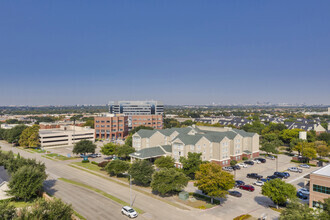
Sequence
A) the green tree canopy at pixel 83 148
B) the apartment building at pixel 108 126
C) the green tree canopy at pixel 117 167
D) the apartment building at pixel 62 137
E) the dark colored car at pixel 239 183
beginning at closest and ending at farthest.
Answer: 1. the dark colored car at pixel 239 183
2. the green tree canopy at pixel 117 167
3. the green tree canopy at pixel 83 148
4. the apartment building at pixel 62 137
5. the apartment building at pixel 108 126

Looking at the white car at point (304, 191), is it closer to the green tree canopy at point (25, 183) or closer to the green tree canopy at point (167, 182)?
the green tree canopy at point (167, 182)

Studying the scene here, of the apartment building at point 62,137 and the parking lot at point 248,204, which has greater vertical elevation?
the apartment building at point 62,137

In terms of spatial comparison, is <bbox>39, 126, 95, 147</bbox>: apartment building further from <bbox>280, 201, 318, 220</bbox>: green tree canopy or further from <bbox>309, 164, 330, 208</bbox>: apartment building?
<bbox>280, 201, 318, 220</bbox>: green tree canopy

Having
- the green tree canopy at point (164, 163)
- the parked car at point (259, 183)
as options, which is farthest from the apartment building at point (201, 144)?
the parked car at point (259, 183)

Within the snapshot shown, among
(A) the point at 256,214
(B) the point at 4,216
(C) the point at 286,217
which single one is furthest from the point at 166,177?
(B) the point at 4,216

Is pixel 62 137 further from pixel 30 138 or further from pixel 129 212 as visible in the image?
pixel 129 212

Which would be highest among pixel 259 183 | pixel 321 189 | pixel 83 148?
pixel 321 189

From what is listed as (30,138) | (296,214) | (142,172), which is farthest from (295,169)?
(30,138)
